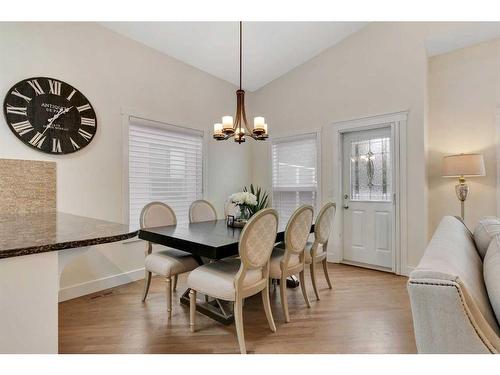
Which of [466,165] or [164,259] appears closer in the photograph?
[164,259]

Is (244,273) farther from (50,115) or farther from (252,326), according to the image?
(50,115)

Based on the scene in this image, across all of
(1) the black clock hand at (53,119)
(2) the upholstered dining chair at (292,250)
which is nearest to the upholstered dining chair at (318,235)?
(2) the upholstered dining chair at (292,250)

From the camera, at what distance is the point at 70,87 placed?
271cm

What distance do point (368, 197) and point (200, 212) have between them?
7.48ft

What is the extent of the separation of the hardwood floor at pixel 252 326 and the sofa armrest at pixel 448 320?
1.30 meters

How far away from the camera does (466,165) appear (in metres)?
2.95

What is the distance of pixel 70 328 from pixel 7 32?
2.55 m

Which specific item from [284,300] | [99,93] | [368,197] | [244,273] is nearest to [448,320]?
[244,273]

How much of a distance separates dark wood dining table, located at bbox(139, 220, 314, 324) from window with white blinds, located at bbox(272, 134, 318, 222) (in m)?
1.84

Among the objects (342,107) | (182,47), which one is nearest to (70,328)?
(182,47)

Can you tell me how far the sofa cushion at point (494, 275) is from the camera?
2.66ft

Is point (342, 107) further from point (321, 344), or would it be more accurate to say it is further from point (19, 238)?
point (19, 238)

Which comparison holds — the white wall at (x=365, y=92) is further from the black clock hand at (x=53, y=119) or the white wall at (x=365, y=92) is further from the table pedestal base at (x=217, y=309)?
the black clock hand at (x=53, y=119)

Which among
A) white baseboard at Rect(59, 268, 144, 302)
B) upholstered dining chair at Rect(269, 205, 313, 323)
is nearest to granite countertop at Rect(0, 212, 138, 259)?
upholstered dining chair at Rect(269, 205, 313, 323)
